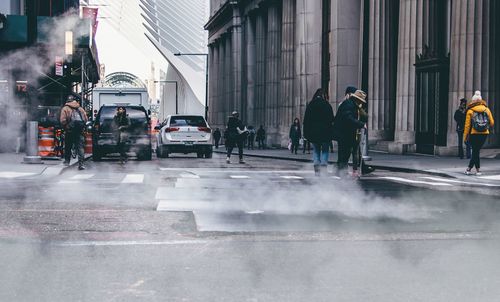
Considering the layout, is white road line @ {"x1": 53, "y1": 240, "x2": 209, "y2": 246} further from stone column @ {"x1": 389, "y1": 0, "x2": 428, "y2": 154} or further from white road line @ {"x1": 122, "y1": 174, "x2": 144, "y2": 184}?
stone column @ {"x1": 389, "y1": 0, "x2": 428, "y2": 154}

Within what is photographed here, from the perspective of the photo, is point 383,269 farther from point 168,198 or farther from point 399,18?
point 399,18

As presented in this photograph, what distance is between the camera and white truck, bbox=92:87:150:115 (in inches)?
1564

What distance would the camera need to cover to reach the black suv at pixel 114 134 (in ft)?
91.4

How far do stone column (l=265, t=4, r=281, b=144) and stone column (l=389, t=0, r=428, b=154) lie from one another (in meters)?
24.3

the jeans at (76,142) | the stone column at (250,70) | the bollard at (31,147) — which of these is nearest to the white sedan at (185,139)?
the jeans at (76,142)

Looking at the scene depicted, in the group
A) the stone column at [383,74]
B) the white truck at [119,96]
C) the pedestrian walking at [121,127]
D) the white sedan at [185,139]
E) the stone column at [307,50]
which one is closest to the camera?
the pedestrian walking at [121,127]

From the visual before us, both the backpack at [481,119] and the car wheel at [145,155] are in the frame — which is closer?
the backpack at [481,119]

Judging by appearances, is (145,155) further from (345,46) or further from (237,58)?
(237,58)

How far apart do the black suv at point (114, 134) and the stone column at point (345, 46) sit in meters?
14.0

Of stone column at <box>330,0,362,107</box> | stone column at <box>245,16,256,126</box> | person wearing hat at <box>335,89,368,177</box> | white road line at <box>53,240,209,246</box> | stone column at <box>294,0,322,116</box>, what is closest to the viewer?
white road line at <box>53,240,209,246</box>

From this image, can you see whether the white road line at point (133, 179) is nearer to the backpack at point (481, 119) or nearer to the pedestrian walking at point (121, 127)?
the pedestrian walking at point (121, 127)

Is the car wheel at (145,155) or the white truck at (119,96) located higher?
the white truck at (119,96)

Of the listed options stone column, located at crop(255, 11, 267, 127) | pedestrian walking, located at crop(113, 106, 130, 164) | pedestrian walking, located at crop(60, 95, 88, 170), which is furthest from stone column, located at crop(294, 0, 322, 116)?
pedestrian walking, located at crop(60, 95, 88, 170)

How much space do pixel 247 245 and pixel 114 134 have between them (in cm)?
2021
